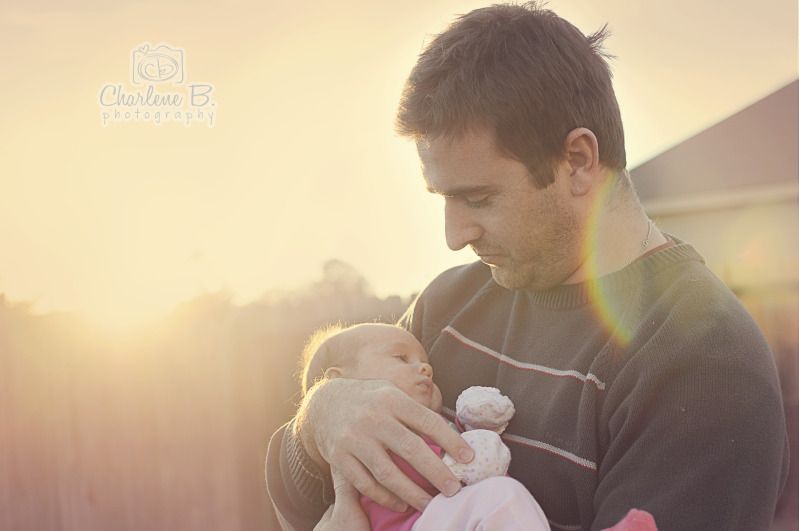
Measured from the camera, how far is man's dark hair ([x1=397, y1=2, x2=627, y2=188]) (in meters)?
1.91

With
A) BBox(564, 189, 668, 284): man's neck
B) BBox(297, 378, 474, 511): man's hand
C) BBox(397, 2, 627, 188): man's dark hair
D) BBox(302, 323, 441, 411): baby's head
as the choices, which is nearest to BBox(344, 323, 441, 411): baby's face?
BBox(302, 323, 441, 411): baby's head

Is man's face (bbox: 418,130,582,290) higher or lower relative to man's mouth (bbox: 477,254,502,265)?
higher

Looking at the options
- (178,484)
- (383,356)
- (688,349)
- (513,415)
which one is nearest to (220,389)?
(178,484)

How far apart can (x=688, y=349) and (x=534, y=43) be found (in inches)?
31.2

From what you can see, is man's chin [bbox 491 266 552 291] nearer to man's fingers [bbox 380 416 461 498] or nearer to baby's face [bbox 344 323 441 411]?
baby's face [bbox 344 323 441 411]

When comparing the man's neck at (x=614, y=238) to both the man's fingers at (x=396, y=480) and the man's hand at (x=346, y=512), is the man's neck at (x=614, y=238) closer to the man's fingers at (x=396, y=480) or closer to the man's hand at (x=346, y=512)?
the man's fingers at (x=396, y=480)

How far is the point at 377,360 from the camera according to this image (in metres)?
2.24

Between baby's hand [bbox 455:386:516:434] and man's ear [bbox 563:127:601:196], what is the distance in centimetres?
47

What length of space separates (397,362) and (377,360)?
0.23 ft

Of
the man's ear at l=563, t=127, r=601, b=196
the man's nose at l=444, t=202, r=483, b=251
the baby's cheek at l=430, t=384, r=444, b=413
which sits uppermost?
the man's ear at l=563, t=127, r=601, b=196

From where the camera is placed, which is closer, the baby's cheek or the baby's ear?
the baby's cheek

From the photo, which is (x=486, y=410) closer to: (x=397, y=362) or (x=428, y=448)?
(x=428, y=448)

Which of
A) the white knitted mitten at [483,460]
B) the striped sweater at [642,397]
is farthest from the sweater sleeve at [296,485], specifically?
the white knitted mitten at [483,460]

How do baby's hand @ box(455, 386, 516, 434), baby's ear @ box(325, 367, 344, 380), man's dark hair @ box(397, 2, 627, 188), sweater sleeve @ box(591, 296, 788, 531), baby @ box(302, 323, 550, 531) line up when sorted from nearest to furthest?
sweater sleeve @ box(591, 296, 788, 531)
baby @ box(302, 323, 550, 531)
baby's hand @ box(455, 386, 516, 434)
man's dark hair @ box(397, 2, 627, 188)
baby's ear @ box(325, 367, 344, 380)
